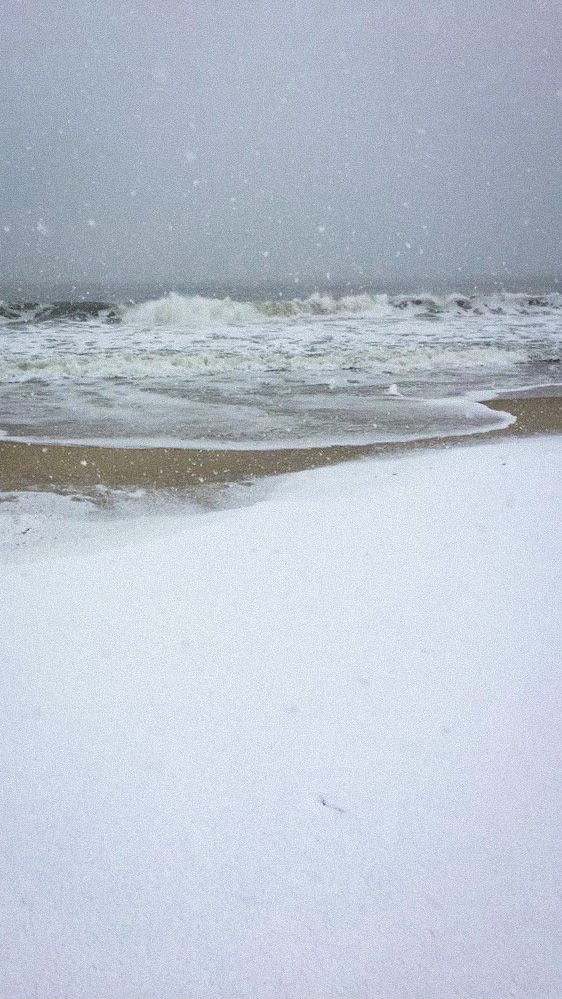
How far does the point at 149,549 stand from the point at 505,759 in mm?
1696

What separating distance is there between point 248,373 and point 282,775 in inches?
374

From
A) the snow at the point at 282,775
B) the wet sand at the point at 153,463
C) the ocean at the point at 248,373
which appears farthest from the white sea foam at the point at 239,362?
the snow at the point at 282,775

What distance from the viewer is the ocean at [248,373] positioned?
609 cm

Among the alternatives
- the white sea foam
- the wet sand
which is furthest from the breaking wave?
the wet sand

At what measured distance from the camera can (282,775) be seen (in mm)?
1408

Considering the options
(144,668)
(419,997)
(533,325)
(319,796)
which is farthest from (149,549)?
(533,325)

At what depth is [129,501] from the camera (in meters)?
3.65

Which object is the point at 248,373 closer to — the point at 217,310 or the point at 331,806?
the point at 331,806

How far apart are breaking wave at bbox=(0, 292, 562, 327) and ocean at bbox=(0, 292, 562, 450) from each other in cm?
10

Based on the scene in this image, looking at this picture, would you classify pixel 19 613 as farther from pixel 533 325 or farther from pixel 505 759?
pixel 533 325

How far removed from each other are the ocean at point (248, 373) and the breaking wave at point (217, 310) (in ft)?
0.32

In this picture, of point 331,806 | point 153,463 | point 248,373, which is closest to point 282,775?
point 331,806

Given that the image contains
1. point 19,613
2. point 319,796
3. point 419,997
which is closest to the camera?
point 419,997

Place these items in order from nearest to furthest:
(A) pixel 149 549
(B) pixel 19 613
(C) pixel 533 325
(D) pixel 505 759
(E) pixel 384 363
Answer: (D) pixel 505 759 → (B) pixel 19 613 → (A) pixel 149 549 → (E) pixel 384 363 → (C) pixel 533 325
